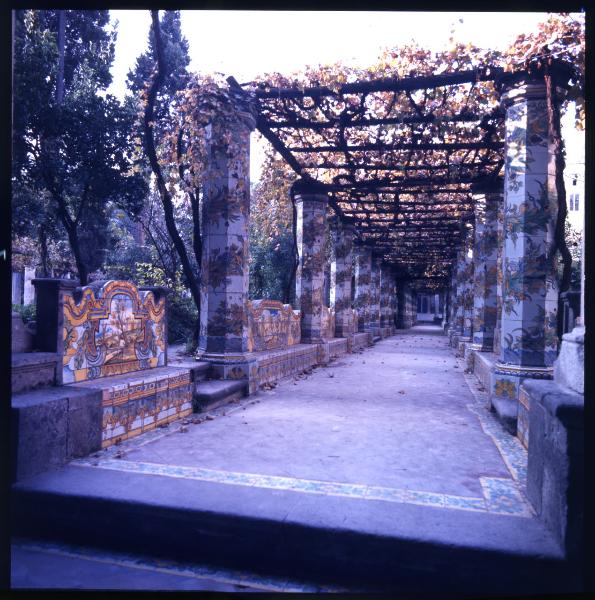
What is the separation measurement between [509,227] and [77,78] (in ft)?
42.6

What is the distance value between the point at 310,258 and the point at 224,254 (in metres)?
4.56

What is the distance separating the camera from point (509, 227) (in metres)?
5.66

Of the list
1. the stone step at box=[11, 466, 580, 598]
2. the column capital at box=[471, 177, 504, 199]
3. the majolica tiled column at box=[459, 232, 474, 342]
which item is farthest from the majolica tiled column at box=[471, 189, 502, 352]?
the stone step at box=[11, 466, 580, 598]

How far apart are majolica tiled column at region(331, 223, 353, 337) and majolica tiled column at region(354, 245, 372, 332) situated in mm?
3408

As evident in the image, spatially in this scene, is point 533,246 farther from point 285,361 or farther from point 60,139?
point 60,139

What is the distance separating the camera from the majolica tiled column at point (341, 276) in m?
14.0

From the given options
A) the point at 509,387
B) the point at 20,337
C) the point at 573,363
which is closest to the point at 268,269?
the point at 509,387

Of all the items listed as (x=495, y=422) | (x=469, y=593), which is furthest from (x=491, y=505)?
(x=495, y=422)

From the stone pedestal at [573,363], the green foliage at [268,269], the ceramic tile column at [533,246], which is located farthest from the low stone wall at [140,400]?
the green foliage at [268,269]

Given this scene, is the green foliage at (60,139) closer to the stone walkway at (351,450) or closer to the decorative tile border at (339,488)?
the stone walkway at (351,450)

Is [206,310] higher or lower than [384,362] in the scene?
higher

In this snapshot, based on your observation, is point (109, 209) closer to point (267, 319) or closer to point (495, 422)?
point (267, 319)

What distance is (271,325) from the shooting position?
8836 mm

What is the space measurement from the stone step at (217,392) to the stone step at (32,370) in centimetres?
211
